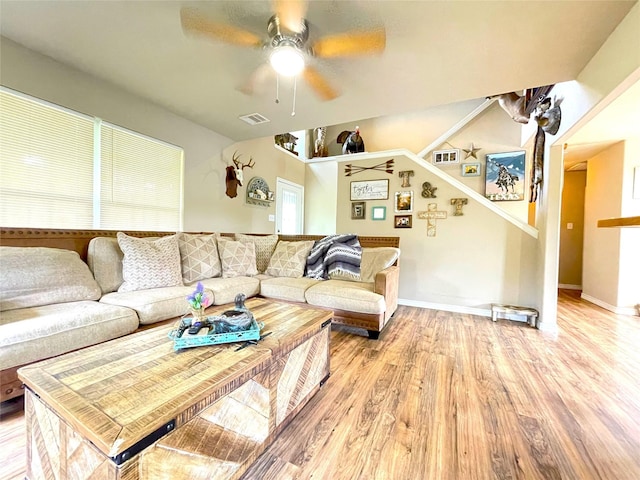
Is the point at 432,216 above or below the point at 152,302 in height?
above

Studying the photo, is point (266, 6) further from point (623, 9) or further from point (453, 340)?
point (453, 340)

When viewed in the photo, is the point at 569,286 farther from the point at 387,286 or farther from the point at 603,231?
the point at 387,286

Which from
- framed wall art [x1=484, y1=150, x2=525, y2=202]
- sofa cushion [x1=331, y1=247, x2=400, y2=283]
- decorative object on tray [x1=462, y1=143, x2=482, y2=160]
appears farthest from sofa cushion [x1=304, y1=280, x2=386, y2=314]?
decorative object on tray [x1=462, y1=143, x2=482, y2=160]

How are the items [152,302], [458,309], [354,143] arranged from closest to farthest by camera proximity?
1. [152,302]
2. [458,309]
3. [354,143]

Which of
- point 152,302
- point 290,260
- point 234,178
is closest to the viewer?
point 152,302

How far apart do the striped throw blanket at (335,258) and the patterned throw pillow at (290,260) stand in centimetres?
9

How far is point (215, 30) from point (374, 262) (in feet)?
8.38

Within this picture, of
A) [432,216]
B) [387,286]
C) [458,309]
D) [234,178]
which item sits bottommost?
[458,309]

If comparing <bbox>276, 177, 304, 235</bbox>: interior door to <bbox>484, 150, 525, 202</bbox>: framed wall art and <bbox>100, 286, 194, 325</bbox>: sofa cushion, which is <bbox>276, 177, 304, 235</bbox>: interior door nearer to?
<bbox>100, 286, 194, 325</bbox>: sofa cushion

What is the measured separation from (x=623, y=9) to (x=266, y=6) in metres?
2.07

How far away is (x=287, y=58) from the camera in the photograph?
1725mm

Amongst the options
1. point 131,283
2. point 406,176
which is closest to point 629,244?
point 406,176

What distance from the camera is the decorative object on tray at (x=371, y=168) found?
164 inches

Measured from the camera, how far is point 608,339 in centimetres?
263
